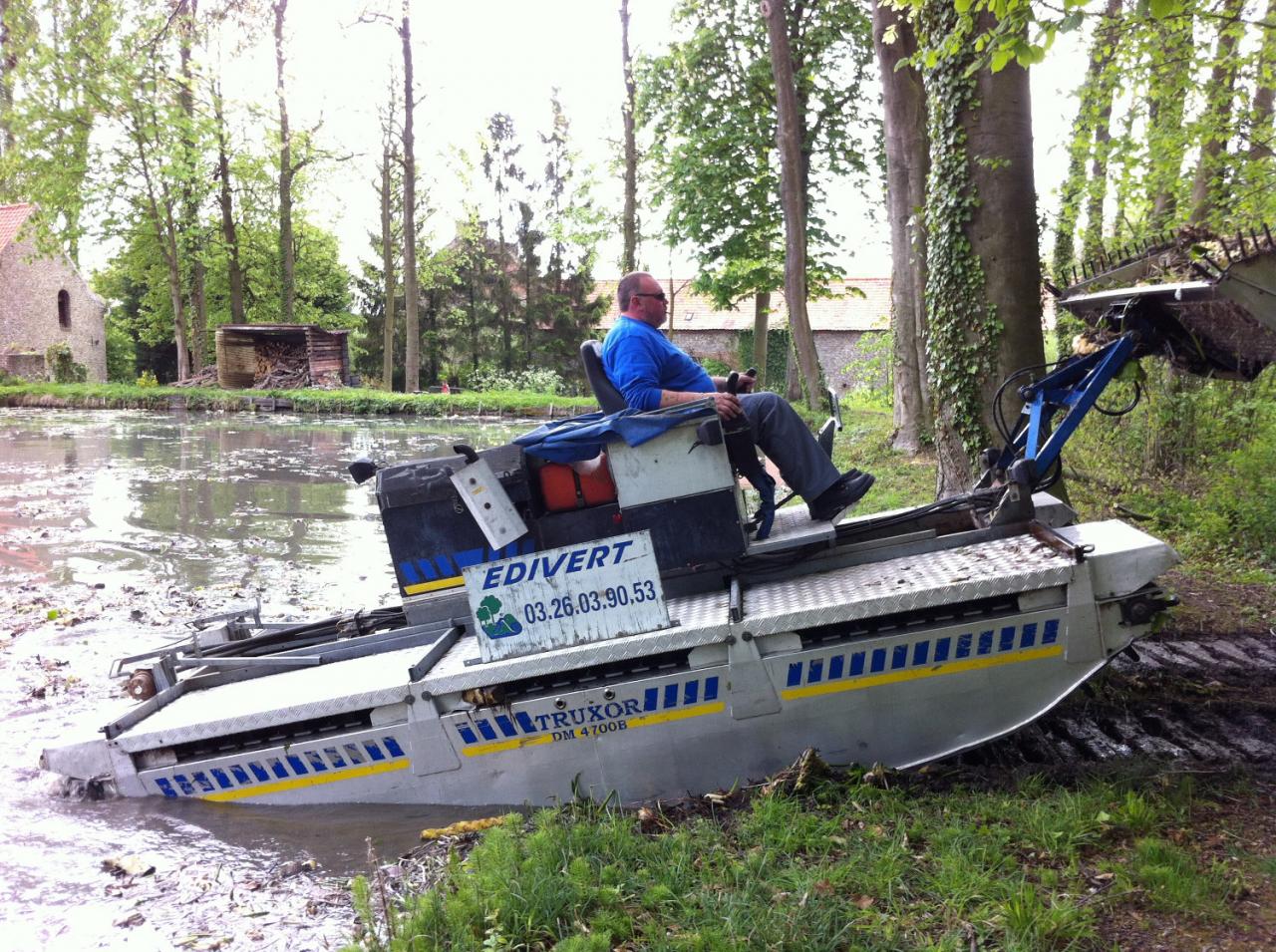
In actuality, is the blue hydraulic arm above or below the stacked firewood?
below

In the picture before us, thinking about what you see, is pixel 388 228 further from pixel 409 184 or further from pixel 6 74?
pixel 6 74

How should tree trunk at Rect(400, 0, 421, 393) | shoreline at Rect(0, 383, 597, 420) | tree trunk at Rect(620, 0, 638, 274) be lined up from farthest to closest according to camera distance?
tree trunk at Rect(400, 0, 421, 393) < shoreline at Rect(0, 383, 597, 420) < tree trunk at Rect(620, 0, 638, 274)

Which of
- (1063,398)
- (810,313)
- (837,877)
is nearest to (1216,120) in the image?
(1063,398)

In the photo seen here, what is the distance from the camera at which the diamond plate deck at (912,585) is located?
4.21 m

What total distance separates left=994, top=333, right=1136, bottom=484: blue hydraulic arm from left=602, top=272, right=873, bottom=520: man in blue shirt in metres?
0.81

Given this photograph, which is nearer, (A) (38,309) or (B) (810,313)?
(A) (38,309)

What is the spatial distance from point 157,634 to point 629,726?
5106 mm

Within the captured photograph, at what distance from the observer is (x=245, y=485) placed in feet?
52.9

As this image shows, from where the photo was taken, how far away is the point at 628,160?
33094 mm

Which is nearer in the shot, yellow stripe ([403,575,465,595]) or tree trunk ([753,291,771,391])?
yellow stripe ([403,575,465,595])

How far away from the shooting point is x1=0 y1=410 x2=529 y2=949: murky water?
165 inches

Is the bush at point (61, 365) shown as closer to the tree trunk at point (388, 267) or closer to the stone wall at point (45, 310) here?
the stone wall at point (45, 310)

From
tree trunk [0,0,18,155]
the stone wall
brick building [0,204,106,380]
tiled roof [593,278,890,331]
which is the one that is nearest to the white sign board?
tree trunk [0,0,18,155]

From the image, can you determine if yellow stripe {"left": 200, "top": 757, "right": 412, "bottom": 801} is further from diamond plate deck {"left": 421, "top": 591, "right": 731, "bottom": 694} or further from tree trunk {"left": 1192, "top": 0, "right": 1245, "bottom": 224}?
tree trunk {"left": 1192, "top": 0, "right": 1245, "bottom": 224}
